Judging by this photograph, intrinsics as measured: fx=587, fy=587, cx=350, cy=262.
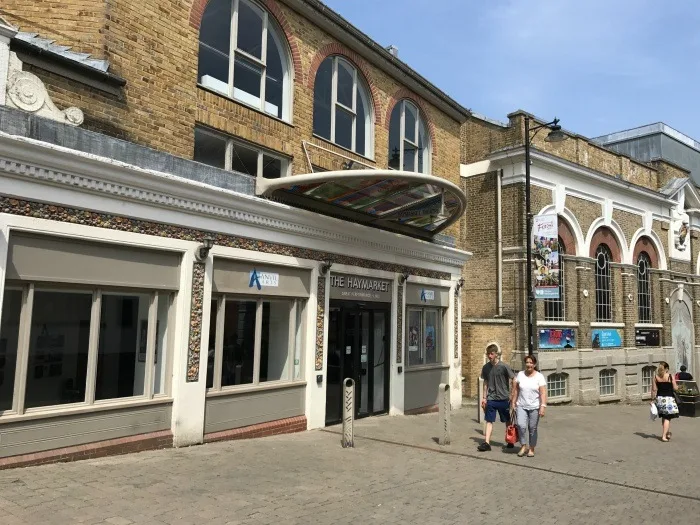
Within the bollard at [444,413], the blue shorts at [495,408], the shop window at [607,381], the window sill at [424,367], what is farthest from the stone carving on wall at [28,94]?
the shop window at [607,381]

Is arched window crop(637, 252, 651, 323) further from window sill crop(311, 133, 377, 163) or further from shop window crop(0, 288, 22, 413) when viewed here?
shop window crop(0, 288, 22, 413)

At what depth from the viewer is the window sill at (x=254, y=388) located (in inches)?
353

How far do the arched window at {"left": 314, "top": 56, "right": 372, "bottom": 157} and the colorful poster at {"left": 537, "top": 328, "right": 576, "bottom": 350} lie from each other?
872cm

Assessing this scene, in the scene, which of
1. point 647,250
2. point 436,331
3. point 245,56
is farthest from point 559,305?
point 245,56

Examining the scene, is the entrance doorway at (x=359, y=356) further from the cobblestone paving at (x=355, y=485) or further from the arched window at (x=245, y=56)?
the arched window at (x=245, y=56)

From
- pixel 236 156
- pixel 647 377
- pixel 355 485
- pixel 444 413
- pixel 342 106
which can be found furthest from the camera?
pixel 647 377

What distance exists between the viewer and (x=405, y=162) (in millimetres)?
14750

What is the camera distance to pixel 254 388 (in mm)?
9586

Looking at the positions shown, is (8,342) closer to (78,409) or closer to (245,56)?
(78,409)

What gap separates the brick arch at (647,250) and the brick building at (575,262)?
0.06 m

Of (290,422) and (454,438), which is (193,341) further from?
(454,438)

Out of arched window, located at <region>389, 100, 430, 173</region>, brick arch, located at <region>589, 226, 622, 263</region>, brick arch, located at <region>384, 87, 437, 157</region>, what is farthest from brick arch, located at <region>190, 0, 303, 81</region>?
brick arch, located at <region>589, 226, 622, 263</region>

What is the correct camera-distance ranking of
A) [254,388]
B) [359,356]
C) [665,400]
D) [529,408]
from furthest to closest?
1. [359,356]
2. [665,400]
3. [254,388]
4. [529,408]

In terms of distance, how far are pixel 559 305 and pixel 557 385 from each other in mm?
2555
